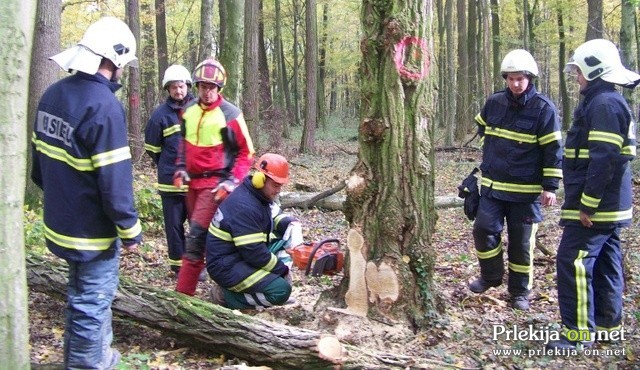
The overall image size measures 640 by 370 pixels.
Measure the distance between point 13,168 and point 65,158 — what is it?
77 cm

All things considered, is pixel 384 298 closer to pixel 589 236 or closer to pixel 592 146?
pixel 589 236

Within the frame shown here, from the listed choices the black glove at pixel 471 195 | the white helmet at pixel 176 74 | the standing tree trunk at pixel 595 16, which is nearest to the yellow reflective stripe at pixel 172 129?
the white helmet at pixel 176 74

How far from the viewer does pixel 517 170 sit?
195 inches

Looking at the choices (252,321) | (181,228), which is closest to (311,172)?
(181,228)

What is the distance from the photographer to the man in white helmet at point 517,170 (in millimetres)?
4879

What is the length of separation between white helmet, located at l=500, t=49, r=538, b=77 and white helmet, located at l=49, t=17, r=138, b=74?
3108mm

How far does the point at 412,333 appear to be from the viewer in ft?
14.1

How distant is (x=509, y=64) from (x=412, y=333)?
8.12 feet

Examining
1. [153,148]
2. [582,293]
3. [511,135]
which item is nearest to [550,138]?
[511,135]

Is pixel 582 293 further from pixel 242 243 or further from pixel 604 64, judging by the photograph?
pixel 242 243

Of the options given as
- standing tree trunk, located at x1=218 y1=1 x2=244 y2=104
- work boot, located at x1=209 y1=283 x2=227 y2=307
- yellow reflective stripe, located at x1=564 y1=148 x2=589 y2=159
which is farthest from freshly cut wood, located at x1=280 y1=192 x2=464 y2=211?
yellow reflective stripe, located at x1=564 y1=148 x2=589 y2=159

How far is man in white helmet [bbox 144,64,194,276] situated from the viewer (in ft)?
18.8

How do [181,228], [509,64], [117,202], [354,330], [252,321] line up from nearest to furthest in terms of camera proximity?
1. [117,202]
2. [252,321]
3. [354,330]
4. [509,64]
5. [181,228]

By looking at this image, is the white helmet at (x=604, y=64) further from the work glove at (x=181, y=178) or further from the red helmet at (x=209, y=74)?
the work glove at (x=181, y=178)
